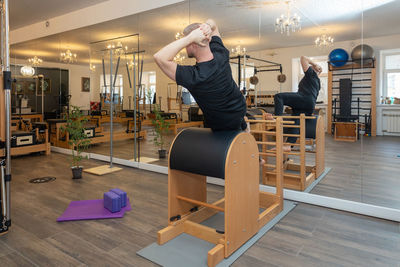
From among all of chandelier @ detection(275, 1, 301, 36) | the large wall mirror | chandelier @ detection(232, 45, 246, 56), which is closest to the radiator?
the large wall mirror

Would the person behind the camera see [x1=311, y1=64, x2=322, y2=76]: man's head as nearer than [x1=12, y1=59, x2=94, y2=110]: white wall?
Yes

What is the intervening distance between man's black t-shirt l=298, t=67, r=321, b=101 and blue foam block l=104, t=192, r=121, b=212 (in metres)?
2.32

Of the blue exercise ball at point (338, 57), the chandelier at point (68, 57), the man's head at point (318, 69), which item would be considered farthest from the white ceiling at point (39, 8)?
the blue exercise ball at point (338, 57)

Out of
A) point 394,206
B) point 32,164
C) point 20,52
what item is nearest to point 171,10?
point 32,164

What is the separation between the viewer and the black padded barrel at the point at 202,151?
2.02 metres

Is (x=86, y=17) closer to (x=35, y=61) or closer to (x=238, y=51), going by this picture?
(x=35, y=61)

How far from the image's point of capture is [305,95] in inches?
130

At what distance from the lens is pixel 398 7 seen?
9.10 ft

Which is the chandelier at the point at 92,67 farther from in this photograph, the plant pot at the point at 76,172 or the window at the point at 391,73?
the window at the point at 391,73

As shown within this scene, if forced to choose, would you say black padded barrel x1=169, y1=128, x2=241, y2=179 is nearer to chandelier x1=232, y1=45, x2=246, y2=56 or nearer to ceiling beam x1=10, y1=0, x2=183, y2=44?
chandelier x1=232, y1=45, x2=246, y2=56

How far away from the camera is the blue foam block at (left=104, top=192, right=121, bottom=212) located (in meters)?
2.88

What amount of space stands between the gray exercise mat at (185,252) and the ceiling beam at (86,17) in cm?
380

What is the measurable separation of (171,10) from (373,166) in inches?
147

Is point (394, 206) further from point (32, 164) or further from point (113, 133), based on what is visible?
point (32, 164)
